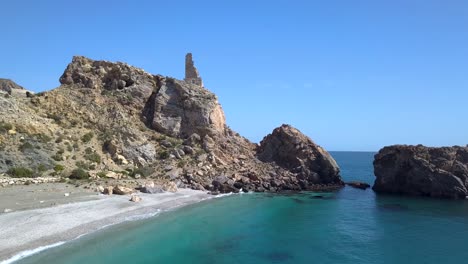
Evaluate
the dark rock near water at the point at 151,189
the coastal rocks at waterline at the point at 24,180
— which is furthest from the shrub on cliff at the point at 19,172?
the dark rock near water at the point at 151,189

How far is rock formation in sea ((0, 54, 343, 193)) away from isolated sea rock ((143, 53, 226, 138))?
167 mm

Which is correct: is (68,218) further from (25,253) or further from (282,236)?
(282,236)

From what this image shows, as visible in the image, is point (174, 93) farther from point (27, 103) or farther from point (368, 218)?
point (368, 218)

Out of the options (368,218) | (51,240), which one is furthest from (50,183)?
(368,218)

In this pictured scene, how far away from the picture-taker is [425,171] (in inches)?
2237

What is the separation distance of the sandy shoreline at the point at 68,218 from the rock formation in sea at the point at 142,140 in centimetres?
714

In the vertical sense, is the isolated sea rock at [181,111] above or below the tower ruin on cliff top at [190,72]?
below

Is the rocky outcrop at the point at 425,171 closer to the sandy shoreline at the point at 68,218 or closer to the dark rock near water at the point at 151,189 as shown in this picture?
the sandy shoreline at the point at 68,218

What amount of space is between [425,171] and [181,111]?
3867cm

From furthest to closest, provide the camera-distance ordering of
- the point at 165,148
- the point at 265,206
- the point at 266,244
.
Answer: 1. the point at 165,148
2. the point at 265,206
3. the point at 266,244

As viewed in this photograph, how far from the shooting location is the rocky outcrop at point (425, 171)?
2186 inches

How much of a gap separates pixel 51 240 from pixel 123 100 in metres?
40.6

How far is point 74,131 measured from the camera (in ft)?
180

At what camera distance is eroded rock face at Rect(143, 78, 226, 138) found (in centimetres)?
6456
